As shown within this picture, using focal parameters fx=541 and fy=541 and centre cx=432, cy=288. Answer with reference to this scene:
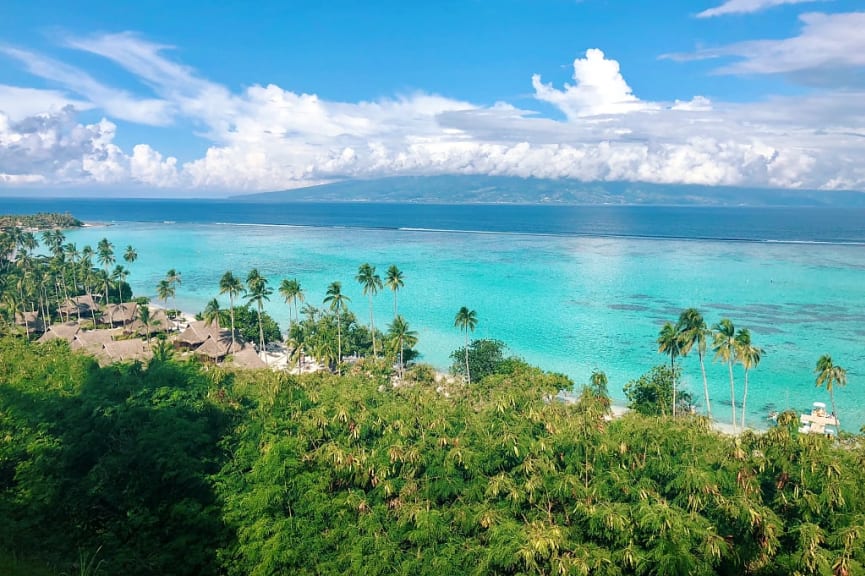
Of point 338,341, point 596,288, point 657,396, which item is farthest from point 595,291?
point 338,341

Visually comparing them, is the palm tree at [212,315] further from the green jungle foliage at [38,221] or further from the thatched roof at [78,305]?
the green jungle foliage at [38,221]

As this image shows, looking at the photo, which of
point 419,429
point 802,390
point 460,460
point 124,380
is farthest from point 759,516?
point 802,390

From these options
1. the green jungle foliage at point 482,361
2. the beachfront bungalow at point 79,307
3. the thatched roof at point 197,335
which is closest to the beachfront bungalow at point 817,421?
the green jungle foliage at point 482,361

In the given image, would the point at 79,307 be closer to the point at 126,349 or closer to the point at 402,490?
the point at 126,349

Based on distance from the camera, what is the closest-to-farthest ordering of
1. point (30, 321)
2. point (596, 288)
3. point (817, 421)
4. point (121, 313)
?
point (817, 421) < point (30, 321) < point (121, 313) < point (596, 288)

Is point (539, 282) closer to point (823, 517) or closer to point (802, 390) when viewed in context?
point (802, 390)

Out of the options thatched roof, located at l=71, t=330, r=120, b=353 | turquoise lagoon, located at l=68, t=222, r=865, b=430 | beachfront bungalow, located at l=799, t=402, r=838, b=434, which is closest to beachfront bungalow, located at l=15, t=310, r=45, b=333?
thatched roof, located at l=71, t=330, r=120, b=353
